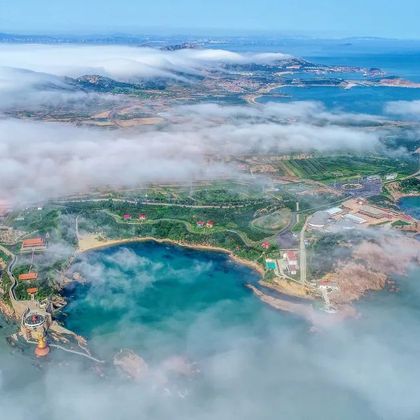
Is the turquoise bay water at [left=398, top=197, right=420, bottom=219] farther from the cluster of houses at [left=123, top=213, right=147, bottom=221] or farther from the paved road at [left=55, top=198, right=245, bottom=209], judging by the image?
the cluster of houses at [left=123, top=213, right=147, bottom=221]

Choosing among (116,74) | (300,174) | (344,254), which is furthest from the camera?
(116,74)

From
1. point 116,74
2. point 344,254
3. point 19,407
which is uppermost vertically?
point 116,74

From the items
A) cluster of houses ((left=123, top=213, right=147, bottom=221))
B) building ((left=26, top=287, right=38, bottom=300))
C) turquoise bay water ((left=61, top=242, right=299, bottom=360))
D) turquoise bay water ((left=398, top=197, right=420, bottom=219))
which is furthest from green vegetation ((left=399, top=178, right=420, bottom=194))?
building ((left=26, top=287, right=38, bottom=300))

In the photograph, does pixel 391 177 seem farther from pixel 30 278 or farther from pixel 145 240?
pixel 30 278

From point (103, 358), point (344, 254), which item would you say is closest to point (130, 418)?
point (103, 358)

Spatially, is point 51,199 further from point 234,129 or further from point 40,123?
point 234,129

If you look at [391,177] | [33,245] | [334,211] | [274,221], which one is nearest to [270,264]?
[274,221]

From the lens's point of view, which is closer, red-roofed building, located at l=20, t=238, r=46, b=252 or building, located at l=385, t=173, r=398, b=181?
red-roofed building, located at l=20, t=238, r=46, b=252

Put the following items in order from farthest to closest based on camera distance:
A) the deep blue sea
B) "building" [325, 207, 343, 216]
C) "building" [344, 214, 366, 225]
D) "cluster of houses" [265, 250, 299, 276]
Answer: "building" [325, 207, 343, 216], "building" [344, 214, 366, 225], "cluster of houses" [265, 250, 299, 276], the deep blue sea
